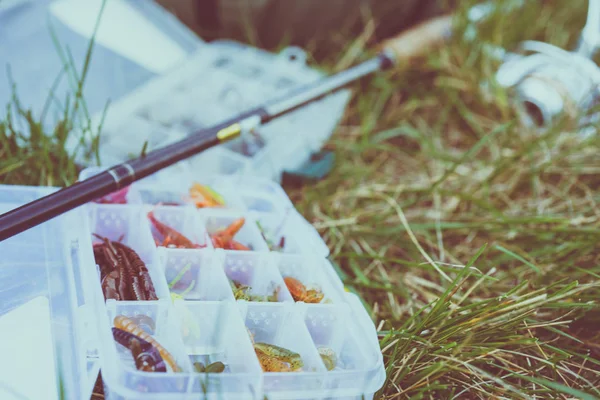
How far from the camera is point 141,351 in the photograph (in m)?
0.87

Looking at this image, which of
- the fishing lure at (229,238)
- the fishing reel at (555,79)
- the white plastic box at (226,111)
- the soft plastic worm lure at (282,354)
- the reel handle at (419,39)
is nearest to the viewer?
the soft plastic worm lure at (282,354)

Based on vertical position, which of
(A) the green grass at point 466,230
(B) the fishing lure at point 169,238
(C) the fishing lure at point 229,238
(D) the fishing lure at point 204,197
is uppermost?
(D) the fishing lure at point 204,197

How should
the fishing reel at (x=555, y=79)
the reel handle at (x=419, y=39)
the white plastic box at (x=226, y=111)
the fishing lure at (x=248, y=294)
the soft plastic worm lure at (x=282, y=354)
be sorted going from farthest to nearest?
the reel handle at (x=419, y=39)
the fishing reel at (x=555, y=79)
the white plastic box at (x=226, y=111)
the fishing lure at (x=248, y=294)
the soft plastic worm lure at (x=282, y=354)

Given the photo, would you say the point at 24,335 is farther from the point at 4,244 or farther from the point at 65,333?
the point at 4,244

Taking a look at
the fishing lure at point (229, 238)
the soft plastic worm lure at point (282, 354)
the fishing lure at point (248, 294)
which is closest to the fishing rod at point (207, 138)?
the fishing lure at point (229, 238)

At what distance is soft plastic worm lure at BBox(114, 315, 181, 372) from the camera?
0.87 metres

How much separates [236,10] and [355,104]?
514mm

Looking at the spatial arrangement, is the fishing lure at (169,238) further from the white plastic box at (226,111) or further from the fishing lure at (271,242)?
the white plastic box at (226,111)

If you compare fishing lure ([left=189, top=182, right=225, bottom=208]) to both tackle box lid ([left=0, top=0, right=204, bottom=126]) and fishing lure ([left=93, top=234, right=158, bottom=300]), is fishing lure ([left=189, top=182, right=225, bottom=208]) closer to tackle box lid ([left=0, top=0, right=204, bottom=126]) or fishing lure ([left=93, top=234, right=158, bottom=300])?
fishing lure ([left=93, top=234, right=158, bottom=300])

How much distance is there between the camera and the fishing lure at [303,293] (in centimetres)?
108

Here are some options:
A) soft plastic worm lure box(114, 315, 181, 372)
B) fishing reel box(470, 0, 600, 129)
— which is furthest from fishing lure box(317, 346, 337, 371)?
fishing reel box(470, 0, 600, 129)

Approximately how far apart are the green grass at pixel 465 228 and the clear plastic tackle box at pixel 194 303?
0.14m

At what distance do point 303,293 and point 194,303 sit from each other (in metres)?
0.21

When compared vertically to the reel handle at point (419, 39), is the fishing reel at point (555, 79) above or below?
below
